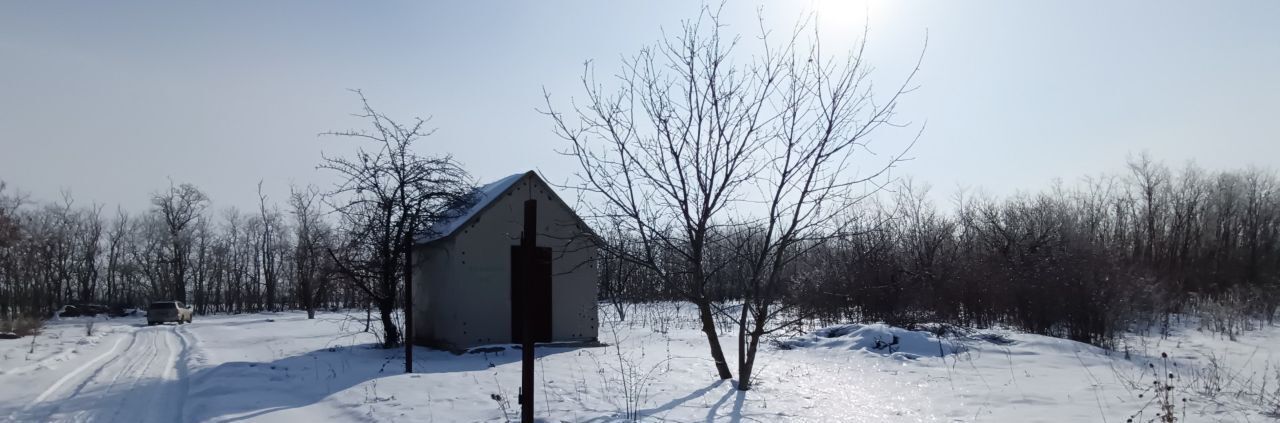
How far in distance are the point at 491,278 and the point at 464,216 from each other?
1572mm

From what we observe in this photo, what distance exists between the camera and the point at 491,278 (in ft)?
55.8

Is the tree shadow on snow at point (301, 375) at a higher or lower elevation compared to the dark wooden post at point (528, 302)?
lower

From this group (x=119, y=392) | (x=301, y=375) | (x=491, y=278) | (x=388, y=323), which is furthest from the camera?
(x=491, y=278)

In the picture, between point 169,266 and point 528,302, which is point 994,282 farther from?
point 169,266

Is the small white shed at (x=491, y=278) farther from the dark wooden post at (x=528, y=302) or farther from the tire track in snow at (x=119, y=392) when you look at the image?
the dark wooden post at (x=528, y=302)

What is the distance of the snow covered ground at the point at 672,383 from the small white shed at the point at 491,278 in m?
0.94

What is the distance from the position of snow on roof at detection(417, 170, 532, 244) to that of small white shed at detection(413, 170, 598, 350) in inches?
1.1

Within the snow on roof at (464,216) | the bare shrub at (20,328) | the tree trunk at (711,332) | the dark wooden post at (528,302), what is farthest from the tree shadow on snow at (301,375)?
the bare shrub at (20,328)

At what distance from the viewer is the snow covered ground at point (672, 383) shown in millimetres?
8203

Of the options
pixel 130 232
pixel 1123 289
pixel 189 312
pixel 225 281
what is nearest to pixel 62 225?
pixel 130 232

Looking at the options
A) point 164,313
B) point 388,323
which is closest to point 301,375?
point 388,323

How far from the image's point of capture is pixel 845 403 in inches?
350

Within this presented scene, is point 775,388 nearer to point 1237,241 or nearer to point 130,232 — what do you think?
point 1237,241

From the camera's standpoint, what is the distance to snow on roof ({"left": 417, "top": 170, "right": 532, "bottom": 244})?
55.1 ft
